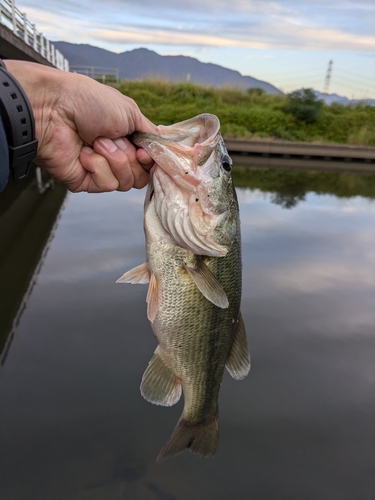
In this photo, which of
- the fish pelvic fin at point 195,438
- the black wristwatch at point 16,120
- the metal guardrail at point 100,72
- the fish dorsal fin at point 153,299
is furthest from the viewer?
the metal guardrail at point 100,72

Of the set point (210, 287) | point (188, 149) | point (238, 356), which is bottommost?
point (238, 356)

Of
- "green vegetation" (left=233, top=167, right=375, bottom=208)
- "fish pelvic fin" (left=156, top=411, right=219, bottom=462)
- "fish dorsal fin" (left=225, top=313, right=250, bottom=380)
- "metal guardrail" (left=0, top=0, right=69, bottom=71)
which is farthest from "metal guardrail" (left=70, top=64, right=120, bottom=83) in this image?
"fish pelvic fin" (left=156, top=411, right=219, bottom=462)

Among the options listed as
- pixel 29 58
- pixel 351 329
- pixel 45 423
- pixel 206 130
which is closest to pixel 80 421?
pixel 45 423

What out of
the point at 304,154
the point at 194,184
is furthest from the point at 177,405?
→ the point at 304,154

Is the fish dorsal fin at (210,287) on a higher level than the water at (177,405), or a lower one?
higher

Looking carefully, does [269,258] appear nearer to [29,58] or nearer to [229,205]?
[229,205]

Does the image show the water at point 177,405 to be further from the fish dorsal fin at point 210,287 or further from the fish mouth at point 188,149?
the fish mouth at point 188,149

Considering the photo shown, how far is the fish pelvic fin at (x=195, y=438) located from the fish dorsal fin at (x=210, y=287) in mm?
641

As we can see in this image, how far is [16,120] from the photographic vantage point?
4.66 feet

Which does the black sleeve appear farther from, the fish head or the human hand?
the fish head

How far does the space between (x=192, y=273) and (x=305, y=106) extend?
19041mm

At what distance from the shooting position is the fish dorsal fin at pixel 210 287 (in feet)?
5.05

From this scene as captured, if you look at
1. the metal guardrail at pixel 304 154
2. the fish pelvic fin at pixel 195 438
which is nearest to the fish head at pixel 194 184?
the fish pelvic fin at pixel 195 438

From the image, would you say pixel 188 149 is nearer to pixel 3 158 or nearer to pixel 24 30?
pixel 3 158
